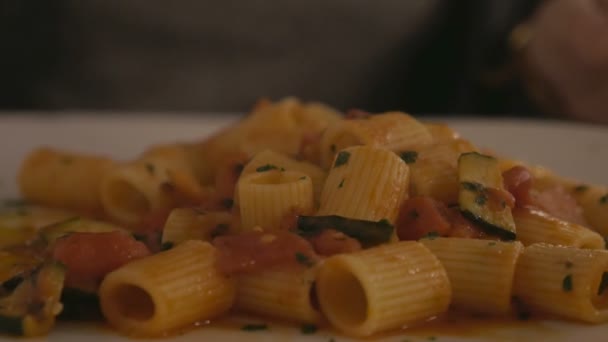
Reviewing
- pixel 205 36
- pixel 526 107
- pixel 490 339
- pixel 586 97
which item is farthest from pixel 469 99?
pixel 490 339

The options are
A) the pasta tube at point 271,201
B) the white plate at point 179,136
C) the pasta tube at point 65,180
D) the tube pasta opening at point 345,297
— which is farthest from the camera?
the white plate at point 179,136

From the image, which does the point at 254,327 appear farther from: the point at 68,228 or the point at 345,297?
the point at 68,228

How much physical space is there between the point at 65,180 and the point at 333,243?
1478 millimetres

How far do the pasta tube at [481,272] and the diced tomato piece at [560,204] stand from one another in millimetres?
362

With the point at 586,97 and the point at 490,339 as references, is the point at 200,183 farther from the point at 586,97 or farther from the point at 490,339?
the point at 586,97

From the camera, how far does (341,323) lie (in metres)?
1.99

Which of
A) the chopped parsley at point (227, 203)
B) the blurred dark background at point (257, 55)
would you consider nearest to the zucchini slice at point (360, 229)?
the chopped parsley at point (227, 203)

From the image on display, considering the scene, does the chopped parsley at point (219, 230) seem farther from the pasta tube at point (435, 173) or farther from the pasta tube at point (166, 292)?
the pasta tube at point (435, 173)

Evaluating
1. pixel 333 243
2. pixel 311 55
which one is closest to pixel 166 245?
pixel 333 243

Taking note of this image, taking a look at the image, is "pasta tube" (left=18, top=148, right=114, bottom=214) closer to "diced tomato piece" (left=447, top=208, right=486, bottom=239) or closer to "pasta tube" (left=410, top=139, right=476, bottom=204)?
"pasta tube" (left=410, top=139, right=476, bottom=204)

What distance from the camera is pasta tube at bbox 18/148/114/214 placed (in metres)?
3.18

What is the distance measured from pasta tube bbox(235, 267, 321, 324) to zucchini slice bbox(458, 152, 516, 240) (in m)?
0.47

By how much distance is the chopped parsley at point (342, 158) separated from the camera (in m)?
2.31

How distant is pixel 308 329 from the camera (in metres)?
2.01
